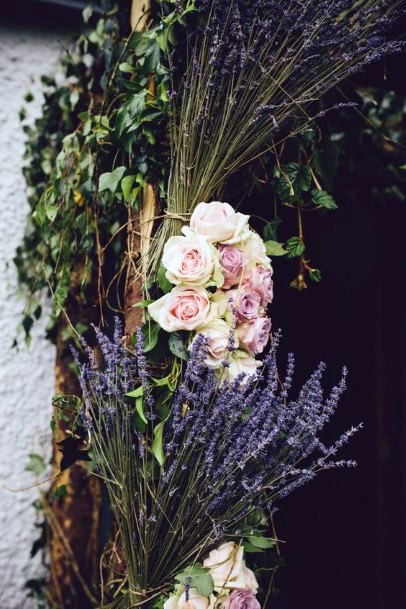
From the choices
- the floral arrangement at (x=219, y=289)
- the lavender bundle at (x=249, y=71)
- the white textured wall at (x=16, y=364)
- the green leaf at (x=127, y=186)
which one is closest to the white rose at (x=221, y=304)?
the floral arrangement at (x=219, y=289)

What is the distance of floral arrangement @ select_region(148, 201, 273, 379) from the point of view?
1543 mm

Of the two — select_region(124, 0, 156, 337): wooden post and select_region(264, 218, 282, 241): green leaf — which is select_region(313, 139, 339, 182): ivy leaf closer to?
select_region(264, 218, 282, 241): green leaf

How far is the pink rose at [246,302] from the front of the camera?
159 cm

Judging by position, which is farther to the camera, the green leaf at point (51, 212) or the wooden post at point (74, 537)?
the wooden post at point (74, 537)

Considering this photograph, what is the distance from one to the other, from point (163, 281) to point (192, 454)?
1.44 ft

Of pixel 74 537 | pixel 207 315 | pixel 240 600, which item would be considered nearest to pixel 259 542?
pixel 240 600

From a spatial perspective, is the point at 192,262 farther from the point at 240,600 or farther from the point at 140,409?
the point at 240,600

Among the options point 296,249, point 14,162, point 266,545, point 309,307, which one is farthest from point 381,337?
point 14,162

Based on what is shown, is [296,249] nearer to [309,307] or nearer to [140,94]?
[140,94]

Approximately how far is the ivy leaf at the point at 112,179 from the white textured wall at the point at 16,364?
0.91 metres

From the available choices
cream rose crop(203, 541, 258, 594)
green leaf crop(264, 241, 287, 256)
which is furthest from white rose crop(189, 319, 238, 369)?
cream rose crop(203, 541, 258, 594)

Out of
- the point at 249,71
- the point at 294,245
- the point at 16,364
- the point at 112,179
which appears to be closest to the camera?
the point at 249,71

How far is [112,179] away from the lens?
1.92 meters

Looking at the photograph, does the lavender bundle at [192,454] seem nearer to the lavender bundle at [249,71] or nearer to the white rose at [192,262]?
the white rose at [192,262]
